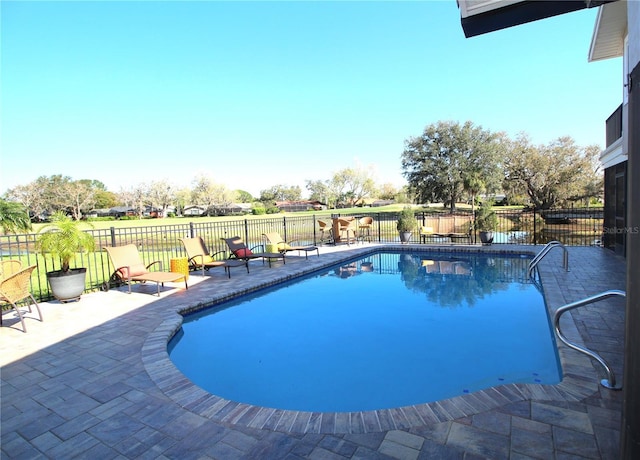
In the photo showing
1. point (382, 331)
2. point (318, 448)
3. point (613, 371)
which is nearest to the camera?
point (318, 448)

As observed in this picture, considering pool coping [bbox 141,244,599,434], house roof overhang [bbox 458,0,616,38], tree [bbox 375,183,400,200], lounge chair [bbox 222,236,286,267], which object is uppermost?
tree [bbox 375,183,400,200]

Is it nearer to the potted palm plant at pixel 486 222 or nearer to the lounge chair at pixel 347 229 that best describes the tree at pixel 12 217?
the lounge chair at pixel 347 229

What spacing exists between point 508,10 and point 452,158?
23342 mm

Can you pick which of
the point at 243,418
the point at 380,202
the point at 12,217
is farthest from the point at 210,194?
the point at 243,418

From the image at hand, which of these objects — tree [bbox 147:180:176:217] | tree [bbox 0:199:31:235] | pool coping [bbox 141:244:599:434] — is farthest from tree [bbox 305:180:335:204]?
pool coping [bbox 141:244:599:434]

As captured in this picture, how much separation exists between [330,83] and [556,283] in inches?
812

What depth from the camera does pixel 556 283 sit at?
20.4 feet

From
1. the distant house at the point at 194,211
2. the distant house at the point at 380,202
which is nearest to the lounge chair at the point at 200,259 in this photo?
the distant house at the point at 380,202

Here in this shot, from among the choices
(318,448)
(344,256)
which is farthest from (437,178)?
(318,448)

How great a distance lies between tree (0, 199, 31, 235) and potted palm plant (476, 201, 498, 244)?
39.6 feet

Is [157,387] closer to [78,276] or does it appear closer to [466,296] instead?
[78,276]

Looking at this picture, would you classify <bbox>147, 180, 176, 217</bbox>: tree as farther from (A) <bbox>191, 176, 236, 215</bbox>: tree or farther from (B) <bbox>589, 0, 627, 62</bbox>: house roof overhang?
(B) <bbox>589, 0, 627, 62</bbox>: house roof overhang

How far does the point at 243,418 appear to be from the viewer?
2.51 m

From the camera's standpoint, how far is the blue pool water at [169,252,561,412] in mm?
3594
